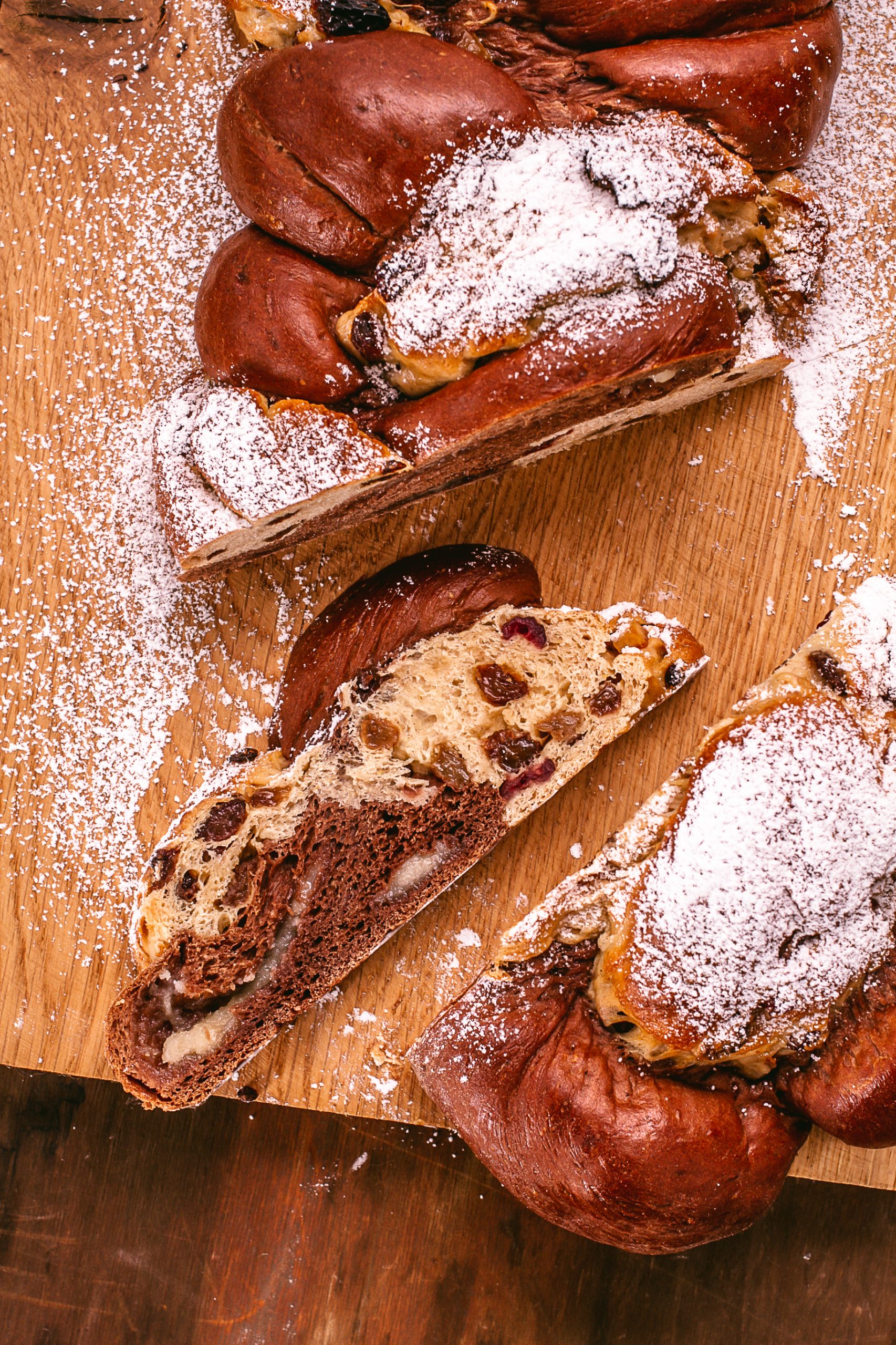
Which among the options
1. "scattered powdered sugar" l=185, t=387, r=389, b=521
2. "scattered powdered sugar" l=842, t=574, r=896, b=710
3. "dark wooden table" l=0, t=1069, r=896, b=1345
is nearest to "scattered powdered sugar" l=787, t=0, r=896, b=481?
"scattered powdered sugar" l=842, t=574, r=896, b=710

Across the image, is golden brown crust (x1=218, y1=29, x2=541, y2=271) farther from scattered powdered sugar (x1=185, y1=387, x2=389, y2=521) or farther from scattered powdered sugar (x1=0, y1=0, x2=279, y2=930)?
scattered powdered sugar (x1=0, y1=0, x2=279, y2=930)

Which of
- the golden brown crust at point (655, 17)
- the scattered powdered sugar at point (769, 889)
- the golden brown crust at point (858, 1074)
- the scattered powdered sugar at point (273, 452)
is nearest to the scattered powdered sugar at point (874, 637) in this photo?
the scattered powdered sugar at point (769, 889)

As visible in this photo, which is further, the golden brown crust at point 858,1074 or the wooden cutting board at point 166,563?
the wooden cutting board at point 166,563

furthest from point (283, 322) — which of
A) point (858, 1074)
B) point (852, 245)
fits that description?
point (858, 1074)

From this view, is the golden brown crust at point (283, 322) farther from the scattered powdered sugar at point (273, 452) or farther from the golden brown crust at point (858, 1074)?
the golden brown crust at point (858, 1074)

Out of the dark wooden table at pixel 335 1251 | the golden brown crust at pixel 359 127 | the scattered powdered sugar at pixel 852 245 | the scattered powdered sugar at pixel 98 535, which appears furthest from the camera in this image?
the dark wooden table at pixel 335 1251

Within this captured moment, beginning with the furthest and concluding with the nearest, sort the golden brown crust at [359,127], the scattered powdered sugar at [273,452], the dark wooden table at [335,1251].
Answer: the dark wooden table at [335,1251] < the scattered powdered sugar at [273,452] < the golden brown crust at [359,127]
